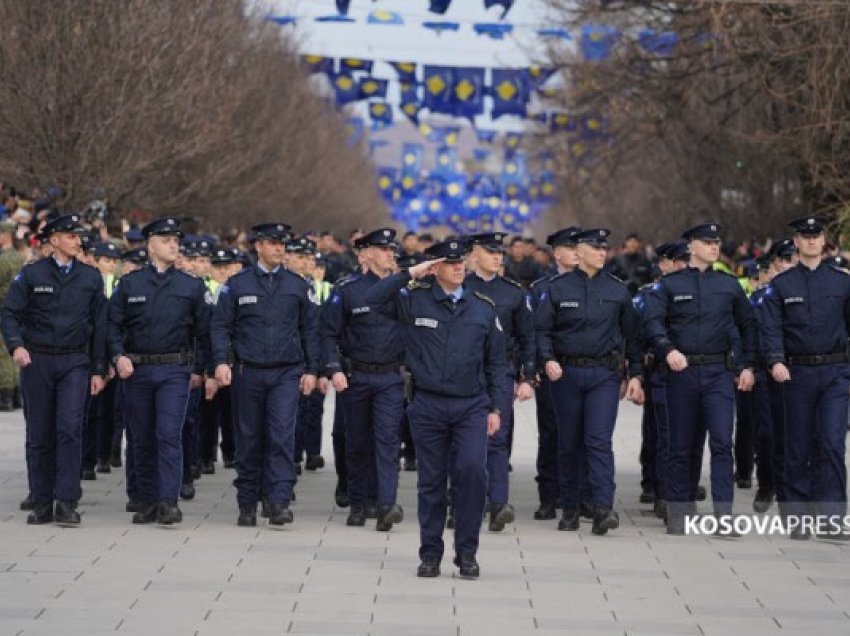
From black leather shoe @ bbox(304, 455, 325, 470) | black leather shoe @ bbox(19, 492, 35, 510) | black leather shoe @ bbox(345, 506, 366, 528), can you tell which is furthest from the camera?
black leather shoe @ bbox(304, 455, 325, 470)

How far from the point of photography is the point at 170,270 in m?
15.4

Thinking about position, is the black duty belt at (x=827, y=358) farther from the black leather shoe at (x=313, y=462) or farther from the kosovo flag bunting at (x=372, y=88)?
the kosovo flag bunting at (x=372, y=88)

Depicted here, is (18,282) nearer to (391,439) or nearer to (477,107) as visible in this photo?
(391,439)

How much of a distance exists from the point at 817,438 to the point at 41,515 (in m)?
5.19

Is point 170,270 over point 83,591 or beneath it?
over

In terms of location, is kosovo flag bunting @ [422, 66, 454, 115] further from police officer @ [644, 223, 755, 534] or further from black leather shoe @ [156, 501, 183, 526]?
black leather shoe @ [156, 501, 183, 526]

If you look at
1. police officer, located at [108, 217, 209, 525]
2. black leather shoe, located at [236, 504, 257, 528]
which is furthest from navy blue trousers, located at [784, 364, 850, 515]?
police officer, located at [108, 217, 209, 525]

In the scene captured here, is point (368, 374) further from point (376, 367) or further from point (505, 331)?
point (505, 331)

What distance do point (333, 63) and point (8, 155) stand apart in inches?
735

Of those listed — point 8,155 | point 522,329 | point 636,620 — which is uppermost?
point 8,155

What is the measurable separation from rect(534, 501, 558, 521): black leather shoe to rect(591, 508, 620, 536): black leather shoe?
107 cm

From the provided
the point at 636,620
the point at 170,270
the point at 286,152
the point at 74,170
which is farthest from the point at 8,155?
the point at 286,152

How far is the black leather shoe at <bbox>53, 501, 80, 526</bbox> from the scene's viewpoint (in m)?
14.9

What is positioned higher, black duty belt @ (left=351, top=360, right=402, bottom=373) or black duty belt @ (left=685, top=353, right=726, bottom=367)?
black duty belt @ (left=685, top=353, right=726, bottom=367)
